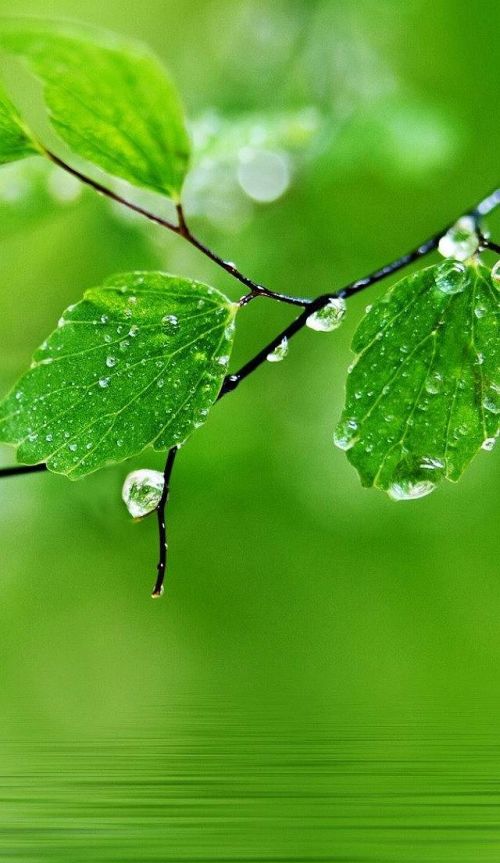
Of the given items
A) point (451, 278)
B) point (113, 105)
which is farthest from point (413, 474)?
point (113, 105)

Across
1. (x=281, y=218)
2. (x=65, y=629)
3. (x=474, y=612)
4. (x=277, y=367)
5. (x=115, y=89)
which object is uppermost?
(x=115, y=89)

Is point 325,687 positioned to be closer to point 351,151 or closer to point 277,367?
point 277,367

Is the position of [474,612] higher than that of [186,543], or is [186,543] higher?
[474,612]

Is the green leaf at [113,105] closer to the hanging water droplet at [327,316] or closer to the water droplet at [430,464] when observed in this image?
the hanging water droplet at [327,316]

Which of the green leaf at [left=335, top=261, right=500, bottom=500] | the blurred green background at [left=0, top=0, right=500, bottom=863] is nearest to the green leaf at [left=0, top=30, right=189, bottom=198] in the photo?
the green leaf at [left=335, top=261, right=500, bottom=500]

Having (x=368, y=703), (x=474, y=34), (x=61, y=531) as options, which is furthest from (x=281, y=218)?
(x=368, y=703)

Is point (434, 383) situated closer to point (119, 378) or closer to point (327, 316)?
point (327, 316)

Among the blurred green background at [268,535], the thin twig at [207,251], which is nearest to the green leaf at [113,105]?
the thin twig at [207,251]
